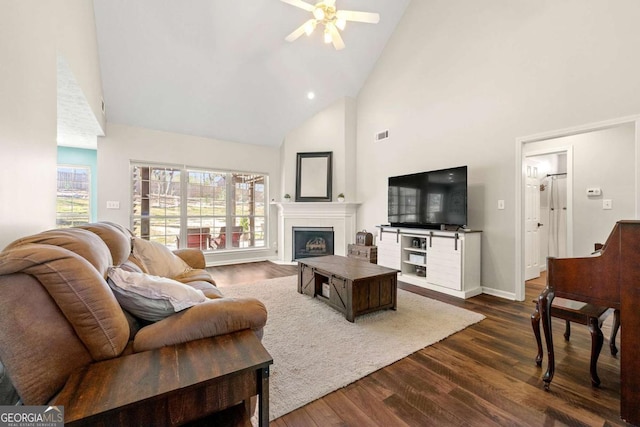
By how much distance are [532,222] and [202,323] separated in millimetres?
5099

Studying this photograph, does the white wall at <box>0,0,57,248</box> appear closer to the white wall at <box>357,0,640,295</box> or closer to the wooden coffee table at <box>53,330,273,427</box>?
the wooden coffee table at <box>53,330,273,427</box>

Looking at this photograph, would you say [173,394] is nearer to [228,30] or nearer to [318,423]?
[318,423]

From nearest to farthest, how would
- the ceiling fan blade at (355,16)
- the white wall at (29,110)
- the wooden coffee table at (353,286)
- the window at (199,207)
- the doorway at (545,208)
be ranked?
the white wall at (29,110)
the wooden coffee table at (353,286)
the ceiling fan blade at (355,16)
the doorway at (545,208)
the window at (199,207)

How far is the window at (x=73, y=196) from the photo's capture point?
5.05m

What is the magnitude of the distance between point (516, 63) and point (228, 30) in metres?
3.88

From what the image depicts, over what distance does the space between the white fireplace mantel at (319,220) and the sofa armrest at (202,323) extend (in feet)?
13.8

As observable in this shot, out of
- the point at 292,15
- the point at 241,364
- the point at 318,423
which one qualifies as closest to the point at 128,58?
the point at 292,15

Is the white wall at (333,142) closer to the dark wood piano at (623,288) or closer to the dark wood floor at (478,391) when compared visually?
the dark wood floor at (478,391)

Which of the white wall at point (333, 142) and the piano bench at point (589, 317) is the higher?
the white wall at point (333, 142)

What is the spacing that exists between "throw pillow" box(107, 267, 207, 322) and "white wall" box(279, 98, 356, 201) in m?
4.42

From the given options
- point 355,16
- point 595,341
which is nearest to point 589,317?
point 595,341

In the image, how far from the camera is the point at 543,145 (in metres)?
4.14

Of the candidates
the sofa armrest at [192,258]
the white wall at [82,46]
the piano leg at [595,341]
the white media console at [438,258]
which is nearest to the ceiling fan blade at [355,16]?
the white wall at [82,46]

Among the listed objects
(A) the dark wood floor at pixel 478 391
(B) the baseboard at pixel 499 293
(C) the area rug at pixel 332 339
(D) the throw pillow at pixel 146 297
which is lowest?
(A) the dark wood floor at pixel 478 391
